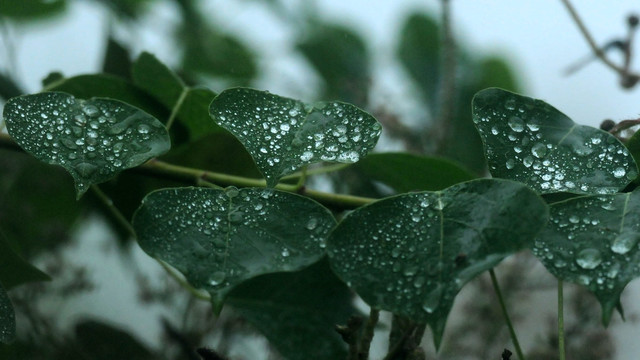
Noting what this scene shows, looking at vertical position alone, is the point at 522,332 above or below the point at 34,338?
above

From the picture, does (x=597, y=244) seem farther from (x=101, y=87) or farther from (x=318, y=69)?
(x=318, y=69)

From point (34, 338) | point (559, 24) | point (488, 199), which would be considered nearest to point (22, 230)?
point (34, 338)

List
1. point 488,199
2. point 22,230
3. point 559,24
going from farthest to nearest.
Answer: point 559,24, point 22,230, point 488,199

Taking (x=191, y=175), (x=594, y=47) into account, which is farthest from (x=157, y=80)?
(x=594, y=47)

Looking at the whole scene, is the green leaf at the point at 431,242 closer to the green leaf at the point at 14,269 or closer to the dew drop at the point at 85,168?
the dew drop at the point at 85,168

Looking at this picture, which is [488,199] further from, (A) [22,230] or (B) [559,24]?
(B) [559,24]

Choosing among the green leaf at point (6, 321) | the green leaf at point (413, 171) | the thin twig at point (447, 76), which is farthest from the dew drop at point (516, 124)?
the thin twig at point (447, 76)

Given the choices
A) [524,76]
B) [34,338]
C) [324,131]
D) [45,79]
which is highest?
[524,76]
